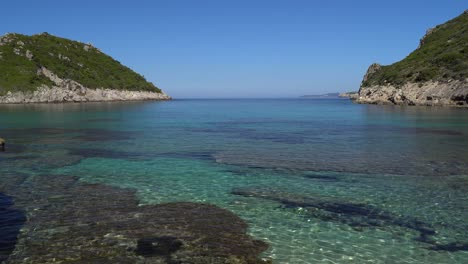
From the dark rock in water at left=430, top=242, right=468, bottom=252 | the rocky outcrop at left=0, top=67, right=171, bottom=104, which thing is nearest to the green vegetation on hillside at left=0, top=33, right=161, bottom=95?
the rocky outcrop at left=0, top=67, right=171, bottom=104

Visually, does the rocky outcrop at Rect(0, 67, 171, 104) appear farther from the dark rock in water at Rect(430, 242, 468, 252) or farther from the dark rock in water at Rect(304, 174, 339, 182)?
the dark rock in water at Rect(430, 242, 468, 252)

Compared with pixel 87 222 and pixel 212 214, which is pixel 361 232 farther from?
pixel 87 222

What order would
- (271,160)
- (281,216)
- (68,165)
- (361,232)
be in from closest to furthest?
(361,232)
(281,216)
(68,165)
(271,160)

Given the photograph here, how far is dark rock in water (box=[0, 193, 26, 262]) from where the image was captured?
458 inches

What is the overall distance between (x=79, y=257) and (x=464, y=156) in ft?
88.4

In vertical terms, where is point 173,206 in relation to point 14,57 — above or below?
below

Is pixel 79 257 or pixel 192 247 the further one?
pixel 192 247

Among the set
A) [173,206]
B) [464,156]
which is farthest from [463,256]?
[464,156]

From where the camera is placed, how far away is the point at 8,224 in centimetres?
1371

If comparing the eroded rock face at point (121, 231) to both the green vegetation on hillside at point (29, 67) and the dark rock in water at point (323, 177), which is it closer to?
the dark rock in water at point (323, 177)

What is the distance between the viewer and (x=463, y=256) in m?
11.4

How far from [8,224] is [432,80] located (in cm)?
11775

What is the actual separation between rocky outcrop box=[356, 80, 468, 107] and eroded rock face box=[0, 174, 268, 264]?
100918 millimetres

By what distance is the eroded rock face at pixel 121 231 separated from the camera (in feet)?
36.7
